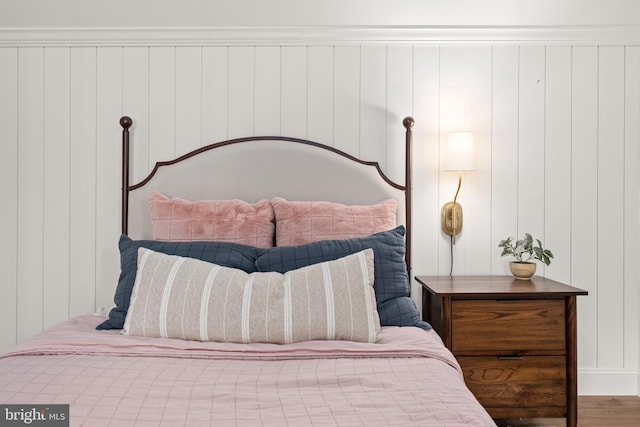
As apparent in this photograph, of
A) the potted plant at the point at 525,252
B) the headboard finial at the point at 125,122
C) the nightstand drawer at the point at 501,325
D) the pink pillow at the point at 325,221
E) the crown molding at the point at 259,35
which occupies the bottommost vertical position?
the nightstand drawer at the point at 501,325

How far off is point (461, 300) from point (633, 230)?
1189 millimetres

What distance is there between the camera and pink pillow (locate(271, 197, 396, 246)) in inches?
101

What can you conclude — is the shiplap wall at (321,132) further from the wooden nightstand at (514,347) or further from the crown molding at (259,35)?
the wooden nightstand at (514,347)

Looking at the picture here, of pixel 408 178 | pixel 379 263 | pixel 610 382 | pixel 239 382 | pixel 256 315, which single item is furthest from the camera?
pixel 610 382

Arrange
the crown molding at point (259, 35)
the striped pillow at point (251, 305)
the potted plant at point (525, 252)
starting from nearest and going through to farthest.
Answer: the striped pillow at point (251, 305) → the potted plant at point (525, 252) → the crown molding at point (259, 35)

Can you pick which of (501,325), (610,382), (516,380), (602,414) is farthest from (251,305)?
(610,382)

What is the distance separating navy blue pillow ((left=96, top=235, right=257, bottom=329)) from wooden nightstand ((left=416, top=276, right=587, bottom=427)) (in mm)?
829

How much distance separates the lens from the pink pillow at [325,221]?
8.40 feet

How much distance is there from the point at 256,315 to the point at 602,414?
1829mm

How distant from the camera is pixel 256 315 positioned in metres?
1.98

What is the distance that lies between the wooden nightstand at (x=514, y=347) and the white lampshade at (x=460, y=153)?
0.66 m

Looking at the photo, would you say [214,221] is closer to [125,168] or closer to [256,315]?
[125,168]

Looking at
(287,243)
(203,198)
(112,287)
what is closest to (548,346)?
(287,243)

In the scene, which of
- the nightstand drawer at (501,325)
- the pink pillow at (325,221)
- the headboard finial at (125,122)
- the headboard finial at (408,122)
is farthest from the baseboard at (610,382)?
the headboard finial at (125,122)
